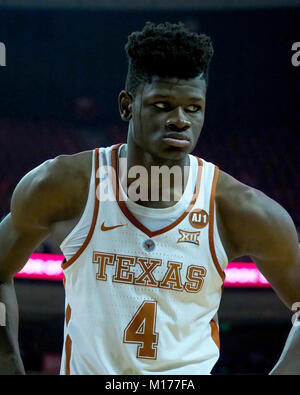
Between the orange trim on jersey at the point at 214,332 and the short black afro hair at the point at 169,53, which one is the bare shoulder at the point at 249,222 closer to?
the orange trim on jersey at the point at 214,332

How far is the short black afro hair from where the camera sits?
7.55ft

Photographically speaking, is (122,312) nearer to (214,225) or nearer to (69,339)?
(69,339)

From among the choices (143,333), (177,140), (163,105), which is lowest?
(143,333)

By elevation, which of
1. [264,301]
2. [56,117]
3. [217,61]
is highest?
[217,61]

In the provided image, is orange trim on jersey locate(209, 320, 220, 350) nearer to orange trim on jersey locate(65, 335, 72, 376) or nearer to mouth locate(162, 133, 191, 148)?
orange trim on jersey locate(65, 335, 72, 376)

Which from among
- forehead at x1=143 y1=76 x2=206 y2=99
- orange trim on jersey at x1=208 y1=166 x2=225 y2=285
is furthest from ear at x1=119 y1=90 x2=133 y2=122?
orange trim on jersey at x1=208 y1=166 x2=225 y2=285

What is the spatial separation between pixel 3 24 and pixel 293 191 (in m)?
6.46

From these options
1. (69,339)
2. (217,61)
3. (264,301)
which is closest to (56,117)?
(217,61)

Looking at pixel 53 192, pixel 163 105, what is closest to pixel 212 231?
pixel 163 105

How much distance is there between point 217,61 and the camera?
1279 centimetres

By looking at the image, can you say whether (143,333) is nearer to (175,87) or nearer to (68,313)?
(68,313)

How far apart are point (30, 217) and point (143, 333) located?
62 centimetres

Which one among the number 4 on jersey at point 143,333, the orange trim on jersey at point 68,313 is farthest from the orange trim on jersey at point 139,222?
the orange trim on jersey at point 68,313

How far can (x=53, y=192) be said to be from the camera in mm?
2463
